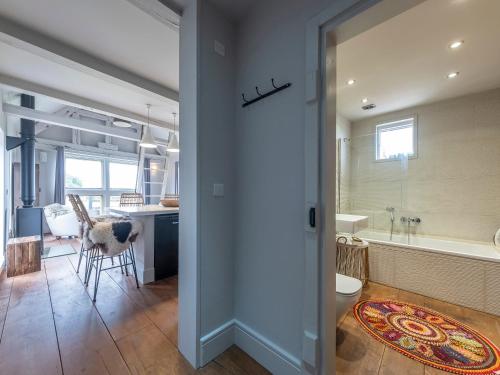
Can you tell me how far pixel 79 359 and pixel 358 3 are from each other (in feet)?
8.68

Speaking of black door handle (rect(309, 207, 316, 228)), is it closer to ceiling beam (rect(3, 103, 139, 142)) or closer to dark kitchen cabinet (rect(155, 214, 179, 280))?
dark kitchen cabinet (rect(155, 214, 179, 280))

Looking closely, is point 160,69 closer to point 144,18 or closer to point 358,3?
point 144,18

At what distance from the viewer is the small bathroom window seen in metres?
3.47

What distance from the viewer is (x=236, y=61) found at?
1.64m

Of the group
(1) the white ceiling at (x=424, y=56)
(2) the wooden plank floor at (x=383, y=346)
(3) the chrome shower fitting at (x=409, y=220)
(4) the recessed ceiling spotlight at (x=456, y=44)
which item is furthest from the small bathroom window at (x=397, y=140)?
(2) the wooden plank floor at (x=383, y=346)

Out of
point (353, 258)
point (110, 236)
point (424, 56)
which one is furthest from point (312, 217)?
point (424, 56)

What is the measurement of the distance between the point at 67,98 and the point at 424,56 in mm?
4583

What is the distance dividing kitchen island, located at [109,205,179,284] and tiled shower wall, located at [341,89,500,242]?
2.96m

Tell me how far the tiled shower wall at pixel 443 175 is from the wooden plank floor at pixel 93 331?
3233 mm

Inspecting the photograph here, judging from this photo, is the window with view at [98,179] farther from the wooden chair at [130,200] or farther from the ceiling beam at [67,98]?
the ceiling beam at [67,98]

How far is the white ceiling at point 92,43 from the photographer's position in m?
1.68

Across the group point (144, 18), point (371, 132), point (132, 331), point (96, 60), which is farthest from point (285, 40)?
point (371, 132)

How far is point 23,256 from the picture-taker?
286 centimetres

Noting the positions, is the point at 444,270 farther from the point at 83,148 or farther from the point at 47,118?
the point at 83,148
